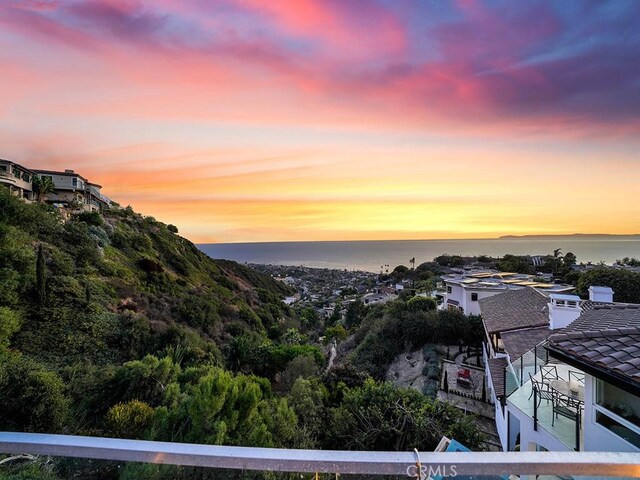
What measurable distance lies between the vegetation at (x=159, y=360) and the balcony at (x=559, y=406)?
221 centimetres

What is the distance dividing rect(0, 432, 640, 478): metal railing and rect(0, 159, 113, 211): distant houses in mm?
33293

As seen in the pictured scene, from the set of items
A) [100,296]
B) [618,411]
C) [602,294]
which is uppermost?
[602,294]

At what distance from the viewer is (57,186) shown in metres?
36.4

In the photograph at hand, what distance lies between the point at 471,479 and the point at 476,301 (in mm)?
22606

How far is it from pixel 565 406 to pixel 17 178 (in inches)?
1618

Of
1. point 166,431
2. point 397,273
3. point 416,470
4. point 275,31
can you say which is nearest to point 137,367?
point 166,431

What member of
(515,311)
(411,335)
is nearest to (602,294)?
(515,311)

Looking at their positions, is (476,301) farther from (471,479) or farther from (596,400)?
(471,479)

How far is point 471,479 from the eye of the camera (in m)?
1.31

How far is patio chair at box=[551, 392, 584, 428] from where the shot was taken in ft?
14.9

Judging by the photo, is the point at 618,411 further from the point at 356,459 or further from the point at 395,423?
the point at 395,423

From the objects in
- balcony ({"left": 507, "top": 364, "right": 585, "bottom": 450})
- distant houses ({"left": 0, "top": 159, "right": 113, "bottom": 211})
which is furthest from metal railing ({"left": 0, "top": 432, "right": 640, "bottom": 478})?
distant houses ({"left": 0, "top": 159, "right": 113, "bottom": 211})

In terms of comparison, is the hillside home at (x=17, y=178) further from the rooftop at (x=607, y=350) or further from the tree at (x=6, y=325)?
the rooftop at (x=607, y=350)

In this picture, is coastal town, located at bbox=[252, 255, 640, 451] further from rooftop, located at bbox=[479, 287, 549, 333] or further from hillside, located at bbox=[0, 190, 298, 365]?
hillside, located at bbox=[0, 190, 298, 365]
